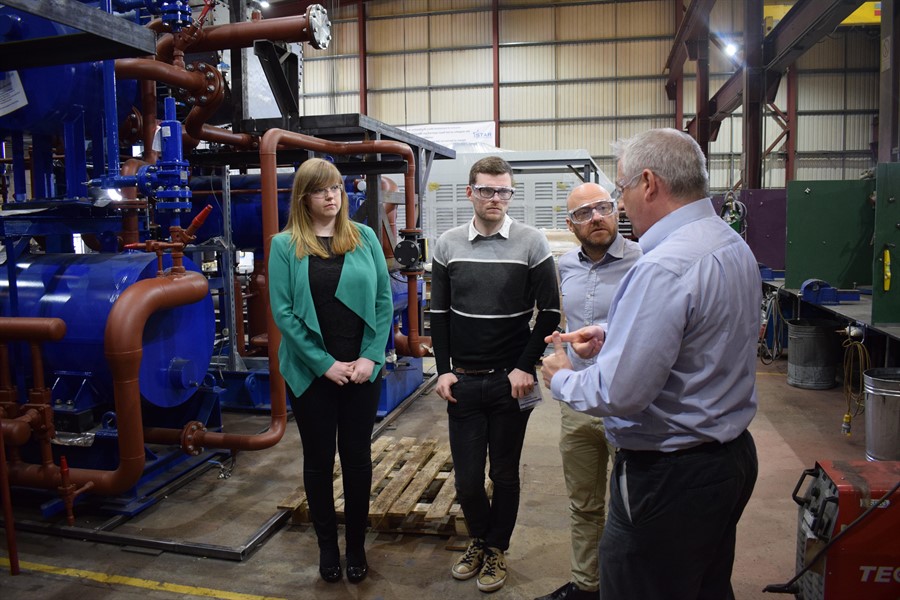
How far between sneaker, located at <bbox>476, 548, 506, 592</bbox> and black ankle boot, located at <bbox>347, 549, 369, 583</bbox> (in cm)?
57

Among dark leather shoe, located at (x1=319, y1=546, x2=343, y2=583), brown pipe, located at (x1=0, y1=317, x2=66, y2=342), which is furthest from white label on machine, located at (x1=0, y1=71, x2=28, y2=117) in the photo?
dark leather shoe, located at (x1=319, y1=546, x2=343, y2=583)

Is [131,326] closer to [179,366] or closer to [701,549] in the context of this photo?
[179,366]

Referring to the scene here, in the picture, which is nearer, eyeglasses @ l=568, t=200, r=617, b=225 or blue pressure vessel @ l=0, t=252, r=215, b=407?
eyeglasses @ l=568, t=200, r=617, b=225

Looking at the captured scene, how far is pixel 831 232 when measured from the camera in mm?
7094

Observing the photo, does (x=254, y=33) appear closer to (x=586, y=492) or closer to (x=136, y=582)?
(x=136, y=582)

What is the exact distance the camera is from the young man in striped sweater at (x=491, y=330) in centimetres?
292

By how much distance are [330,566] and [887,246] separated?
4.36 meters

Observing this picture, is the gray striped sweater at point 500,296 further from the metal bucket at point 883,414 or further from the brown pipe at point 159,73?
the metal bucket at point 883,414

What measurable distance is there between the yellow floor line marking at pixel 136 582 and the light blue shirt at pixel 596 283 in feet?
6.32

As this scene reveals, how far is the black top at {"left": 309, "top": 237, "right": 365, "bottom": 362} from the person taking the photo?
118 inches

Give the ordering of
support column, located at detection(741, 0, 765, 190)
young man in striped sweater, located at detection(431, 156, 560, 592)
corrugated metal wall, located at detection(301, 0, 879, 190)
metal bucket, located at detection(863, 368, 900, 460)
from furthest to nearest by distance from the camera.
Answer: corrugated metal wall, located at detection(301, 0, 879, 190) → support column, located at detection(741, 0, 765, 190) → metal bucket, located at detection(863, 368, 900, 460) → young man in striped sweater, located at detection(431, 156, 560, 592)

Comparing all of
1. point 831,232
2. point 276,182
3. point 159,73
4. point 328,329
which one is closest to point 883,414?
point 831,232

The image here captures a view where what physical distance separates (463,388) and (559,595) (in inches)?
38.6

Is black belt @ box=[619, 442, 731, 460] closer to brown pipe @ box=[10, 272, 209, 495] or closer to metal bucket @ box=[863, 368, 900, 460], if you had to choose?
brown pipe @ box=[10, 272, 209, 495]
